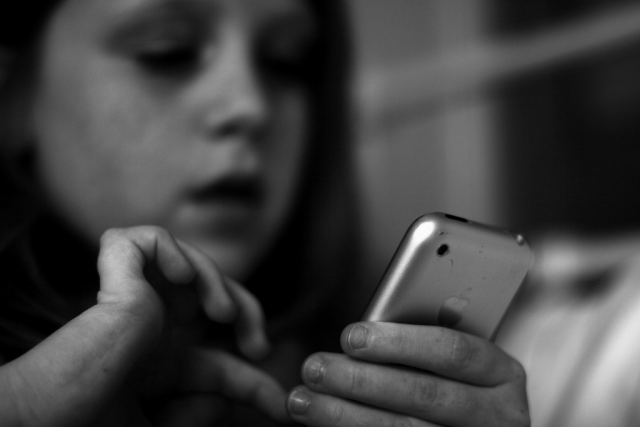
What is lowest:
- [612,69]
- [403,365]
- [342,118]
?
[403,365]

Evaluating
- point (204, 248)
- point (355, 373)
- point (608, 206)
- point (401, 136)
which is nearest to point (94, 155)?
point (204, 248)

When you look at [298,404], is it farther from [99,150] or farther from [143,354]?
[99,150]

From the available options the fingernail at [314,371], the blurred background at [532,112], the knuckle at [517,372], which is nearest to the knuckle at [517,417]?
the knuckle at [517,372]

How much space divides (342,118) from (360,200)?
0.28 feet

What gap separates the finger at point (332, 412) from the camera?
0.26 m

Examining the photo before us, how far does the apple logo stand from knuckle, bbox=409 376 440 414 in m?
0.04

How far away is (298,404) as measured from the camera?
0.88ft

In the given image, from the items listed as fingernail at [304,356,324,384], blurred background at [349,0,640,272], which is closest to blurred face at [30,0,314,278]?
fingernail at [304,356,324,384]

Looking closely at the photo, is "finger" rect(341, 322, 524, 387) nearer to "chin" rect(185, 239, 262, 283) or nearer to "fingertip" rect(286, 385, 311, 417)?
"fingertip" rect(286, 385, 311, 417)

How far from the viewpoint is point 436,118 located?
25.7 inches

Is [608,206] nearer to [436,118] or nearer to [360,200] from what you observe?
[436,118]

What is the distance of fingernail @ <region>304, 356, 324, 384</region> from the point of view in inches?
10.4

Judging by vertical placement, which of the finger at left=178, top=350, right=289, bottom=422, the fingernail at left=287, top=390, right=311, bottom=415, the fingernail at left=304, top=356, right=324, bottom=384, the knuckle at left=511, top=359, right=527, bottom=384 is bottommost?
the finger at left=178, top=350, right=289, bottom=422

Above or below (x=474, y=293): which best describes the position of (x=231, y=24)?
above
